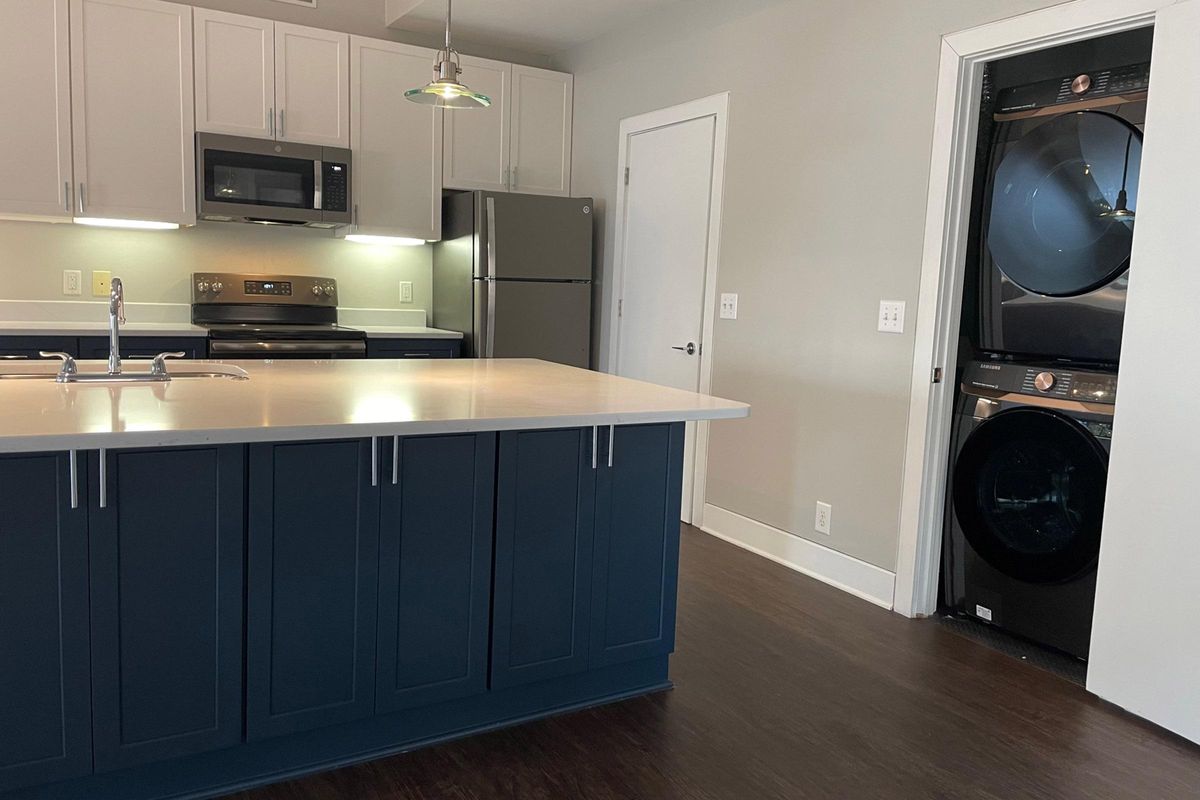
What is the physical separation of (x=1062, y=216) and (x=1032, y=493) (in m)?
0.90

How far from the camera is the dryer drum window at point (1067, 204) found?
271 cm

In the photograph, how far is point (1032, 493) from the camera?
118 inches

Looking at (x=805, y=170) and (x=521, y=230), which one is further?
(x=521, y=230)

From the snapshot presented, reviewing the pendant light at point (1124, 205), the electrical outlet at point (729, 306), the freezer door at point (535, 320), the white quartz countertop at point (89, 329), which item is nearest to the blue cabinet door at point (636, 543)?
the pendant light at point (1124, 205)

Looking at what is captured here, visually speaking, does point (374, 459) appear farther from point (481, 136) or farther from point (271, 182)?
point (481, 136)

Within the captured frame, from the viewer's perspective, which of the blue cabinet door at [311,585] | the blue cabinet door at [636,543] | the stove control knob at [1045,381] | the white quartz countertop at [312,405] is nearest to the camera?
the white quartz countertop at [312,405]

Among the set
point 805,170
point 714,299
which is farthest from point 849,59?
point 714,299

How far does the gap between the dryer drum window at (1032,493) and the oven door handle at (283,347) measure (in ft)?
9.34

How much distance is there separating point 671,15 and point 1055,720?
137 inches

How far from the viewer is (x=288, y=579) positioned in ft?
6.59

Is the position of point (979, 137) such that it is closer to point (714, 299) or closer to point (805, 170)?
point (805, 170)

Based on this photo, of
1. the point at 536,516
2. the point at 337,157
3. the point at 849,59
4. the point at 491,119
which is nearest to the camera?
the point at 536,516

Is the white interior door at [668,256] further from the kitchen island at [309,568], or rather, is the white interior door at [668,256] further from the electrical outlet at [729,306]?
the kitchen island at [309,568]

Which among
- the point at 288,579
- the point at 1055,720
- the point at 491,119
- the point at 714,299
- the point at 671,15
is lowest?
the point at 1055,720
